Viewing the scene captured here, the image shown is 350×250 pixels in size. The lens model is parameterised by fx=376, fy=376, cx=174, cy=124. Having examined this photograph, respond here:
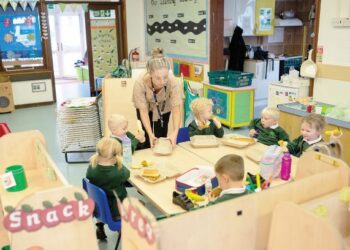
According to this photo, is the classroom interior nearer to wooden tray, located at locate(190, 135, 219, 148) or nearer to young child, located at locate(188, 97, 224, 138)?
wooden tray, located at locate(190, 135, 219, 148)

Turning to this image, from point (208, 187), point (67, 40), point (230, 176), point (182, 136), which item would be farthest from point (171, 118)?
point (67, 40)

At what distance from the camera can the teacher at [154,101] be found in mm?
3195

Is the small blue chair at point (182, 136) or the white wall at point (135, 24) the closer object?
the small blue chair at point (182, 136)

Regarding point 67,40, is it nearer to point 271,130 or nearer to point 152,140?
point 152,140

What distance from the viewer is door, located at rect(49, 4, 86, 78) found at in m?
11.5

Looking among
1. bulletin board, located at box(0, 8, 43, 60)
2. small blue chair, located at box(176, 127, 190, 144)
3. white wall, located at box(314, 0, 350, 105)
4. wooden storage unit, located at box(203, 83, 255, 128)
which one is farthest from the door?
small blue chair, located at box(176, 127, 190, 144)

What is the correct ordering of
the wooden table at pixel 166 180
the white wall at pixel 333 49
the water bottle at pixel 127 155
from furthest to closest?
1. the white wall at pixel 333 49
2. the water bottle at pixel 127 155
3. the wooden table at pixel 166 180

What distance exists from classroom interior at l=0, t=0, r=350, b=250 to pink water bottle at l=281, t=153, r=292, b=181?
23 mm

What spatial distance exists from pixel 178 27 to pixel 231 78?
193cm

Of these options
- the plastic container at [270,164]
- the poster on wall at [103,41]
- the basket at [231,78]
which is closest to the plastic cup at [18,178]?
the plastic container at [270,164]

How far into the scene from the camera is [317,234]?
1.52 meters

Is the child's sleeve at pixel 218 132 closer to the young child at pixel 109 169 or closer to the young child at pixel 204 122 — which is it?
the young child at pixel 204 122

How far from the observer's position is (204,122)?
3316 mm

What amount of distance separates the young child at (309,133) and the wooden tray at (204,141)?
60 centimetres
